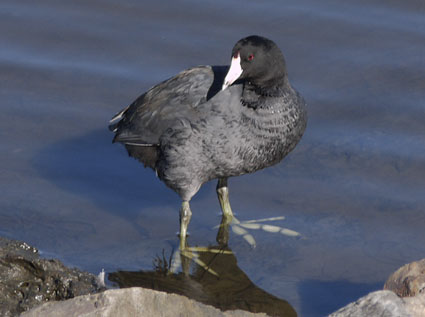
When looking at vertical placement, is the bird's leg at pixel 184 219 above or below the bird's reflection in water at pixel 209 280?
above

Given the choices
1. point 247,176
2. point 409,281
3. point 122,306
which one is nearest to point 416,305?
point 409,281

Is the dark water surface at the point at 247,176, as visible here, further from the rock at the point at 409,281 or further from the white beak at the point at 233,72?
the white beak at the point at 233,72

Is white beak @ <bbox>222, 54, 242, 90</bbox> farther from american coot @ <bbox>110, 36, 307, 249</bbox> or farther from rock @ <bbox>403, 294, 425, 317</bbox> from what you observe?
rock @ <bbox>403, 294, 425, 317</bbox>

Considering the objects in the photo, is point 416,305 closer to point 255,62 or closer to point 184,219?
point 255,62

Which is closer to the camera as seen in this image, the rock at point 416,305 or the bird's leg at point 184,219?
the rock at point 416,305

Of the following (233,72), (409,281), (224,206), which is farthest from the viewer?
(224,206)

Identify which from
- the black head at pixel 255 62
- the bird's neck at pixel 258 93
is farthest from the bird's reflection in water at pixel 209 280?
the black head at pixel 255 62

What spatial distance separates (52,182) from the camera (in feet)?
23.6

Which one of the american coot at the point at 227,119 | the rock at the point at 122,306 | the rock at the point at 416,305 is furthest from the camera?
the american coot at the point at 227,119

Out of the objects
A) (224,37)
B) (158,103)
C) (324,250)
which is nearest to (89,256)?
(158,103)

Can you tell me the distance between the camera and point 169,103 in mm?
6145

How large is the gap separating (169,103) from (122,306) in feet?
8.00

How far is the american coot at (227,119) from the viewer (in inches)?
228

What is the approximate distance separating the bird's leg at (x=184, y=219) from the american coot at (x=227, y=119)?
10 cm
